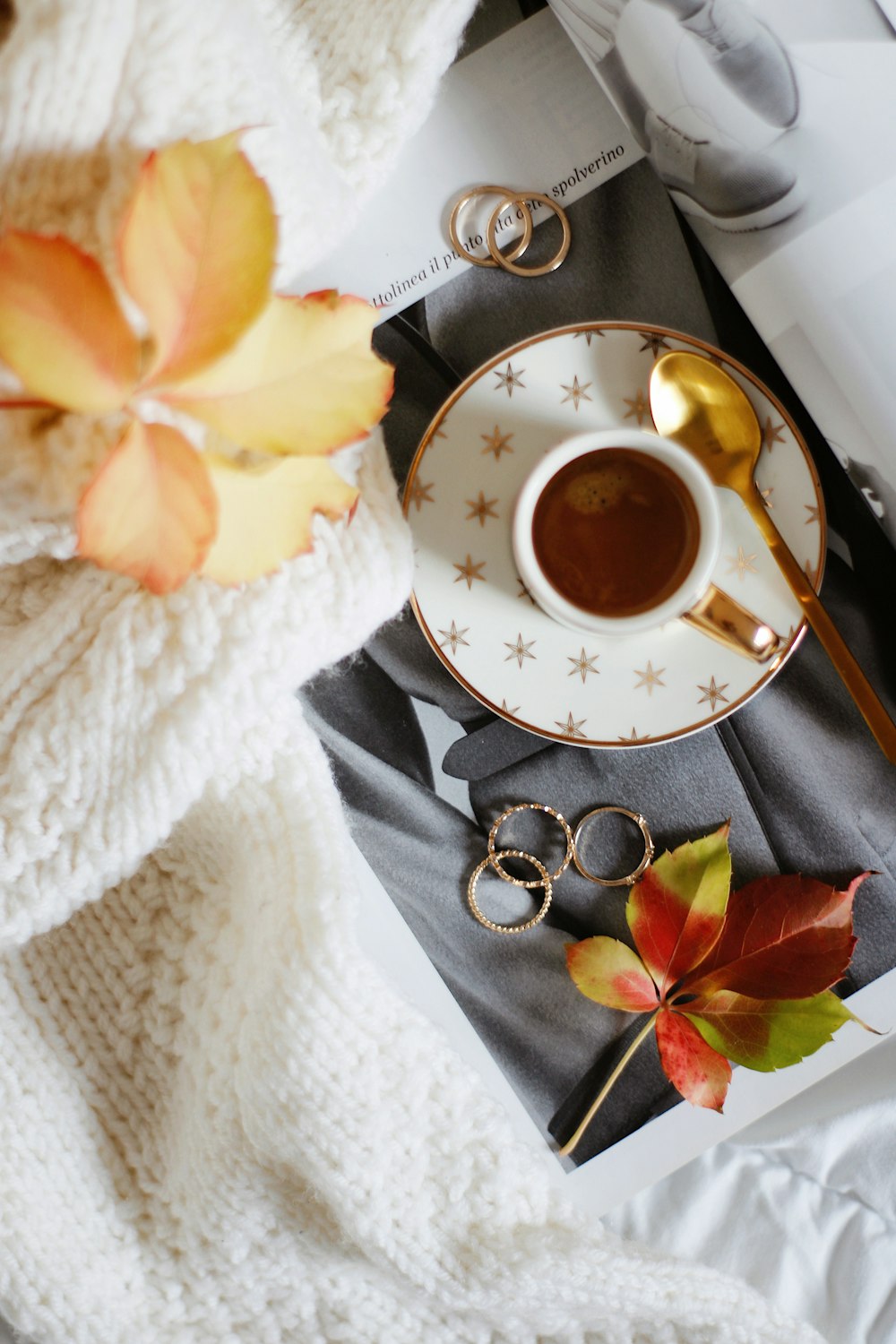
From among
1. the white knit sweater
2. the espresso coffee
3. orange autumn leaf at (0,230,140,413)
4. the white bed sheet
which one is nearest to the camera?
orange autumn leaf at (0,230,140,413)

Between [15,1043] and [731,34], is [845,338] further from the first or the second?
[15,1043]

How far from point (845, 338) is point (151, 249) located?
1.15ft

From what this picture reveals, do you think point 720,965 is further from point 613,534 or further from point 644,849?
point 613,534

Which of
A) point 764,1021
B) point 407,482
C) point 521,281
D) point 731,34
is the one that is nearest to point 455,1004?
point 764,1021

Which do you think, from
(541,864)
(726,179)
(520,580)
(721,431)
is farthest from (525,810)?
(726,179)

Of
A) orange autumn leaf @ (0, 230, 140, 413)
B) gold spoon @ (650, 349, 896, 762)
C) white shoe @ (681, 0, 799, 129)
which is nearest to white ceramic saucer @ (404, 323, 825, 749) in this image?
Result: gold spoon @ (650, 349, 896, 762)

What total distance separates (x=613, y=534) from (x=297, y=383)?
9.3 inches

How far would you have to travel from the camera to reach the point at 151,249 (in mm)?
347

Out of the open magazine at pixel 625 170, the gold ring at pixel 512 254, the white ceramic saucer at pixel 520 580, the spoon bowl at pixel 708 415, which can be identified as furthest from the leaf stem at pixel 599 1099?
the gold ring at pixel 512 254

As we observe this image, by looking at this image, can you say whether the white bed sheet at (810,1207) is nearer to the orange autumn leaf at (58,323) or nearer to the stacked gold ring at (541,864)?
the stacked gold ring at (541,864)

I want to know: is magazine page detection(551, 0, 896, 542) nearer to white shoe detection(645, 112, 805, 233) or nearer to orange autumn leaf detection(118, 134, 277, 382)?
white shoe detection(645, 112, 805, 233)

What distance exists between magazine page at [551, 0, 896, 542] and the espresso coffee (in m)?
0.10

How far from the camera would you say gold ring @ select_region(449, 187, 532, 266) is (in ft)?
1.82

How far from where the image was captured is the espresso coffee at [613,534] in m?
0.55
